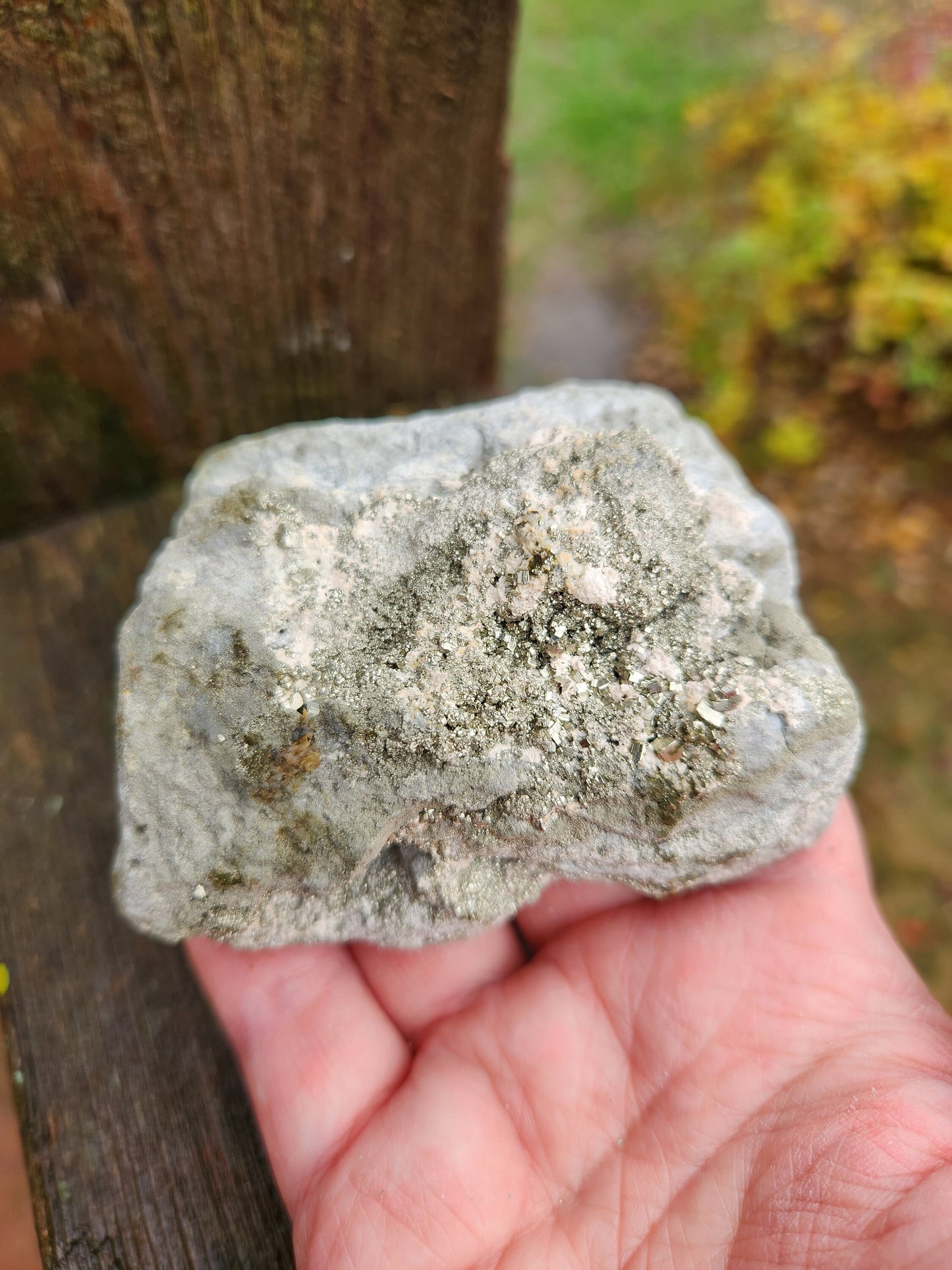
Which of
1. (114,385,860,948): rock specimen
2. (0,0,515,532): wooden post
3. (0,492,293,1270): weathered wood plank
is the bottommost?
(0,492,293,1270): weathered wood plank

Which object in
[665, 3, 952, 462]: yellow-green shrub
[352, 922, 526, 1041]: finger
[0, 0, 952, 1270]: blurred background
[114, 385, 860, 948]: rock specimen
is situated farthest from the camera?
[665, 3, 952, 462]: yellow-green shrub

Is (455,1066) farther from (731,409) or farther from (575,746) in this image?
(731,409)

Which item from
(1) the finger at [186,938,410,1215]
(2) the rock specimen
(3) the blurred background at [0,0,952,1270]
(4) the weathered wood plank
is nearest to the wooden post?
(3) the blurred background at [0,0,952,1270]

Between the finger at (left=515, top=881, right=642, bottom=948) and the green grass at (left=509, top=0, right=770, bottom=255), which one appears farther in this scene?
the green grass at (left=509, top=0, right=770, bottom=255)

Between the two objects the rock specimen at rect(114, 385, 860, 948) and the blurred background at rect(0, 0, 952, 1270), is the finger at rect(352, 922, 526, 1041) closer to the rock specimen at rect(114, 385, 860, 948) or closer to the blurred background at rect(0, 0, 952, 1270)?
the rock specimen at rect(114, 385, 860, 948)

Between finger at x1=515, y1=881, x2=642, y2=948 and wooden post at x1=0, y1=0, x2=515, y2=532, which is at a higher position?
wooden post at x1=0, y1=0, x2=515, y2=532

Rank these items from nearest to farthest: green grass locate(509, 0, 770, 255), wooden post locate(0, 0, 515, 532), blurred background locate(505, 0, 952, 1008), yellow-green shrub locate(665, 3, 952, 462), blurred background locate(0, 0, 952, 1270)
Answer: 1. wooden post locate(0, 0, 515, 532)
2. blurred background locate(0, 0, 952, 1270)
3. blurred background locate(505, 0, 952, 1008)
4. yellow-green shrub locate(665, 3, 952, 462)
5. green grass locate(509, 0, 770, 255)

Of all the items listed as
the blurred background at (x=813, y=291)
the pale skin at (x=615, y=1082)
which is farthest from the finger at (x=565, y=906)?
the blurred background at (x=813, y=291)

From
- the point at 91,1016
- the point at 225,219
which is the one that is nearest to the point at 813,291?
the point at 225,219
